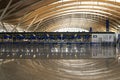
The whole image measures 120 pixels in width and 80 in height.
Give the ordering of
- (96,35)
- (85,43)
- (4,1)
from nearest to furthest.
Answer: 1. (96,35)
2. (4,1)
3. (85,43)

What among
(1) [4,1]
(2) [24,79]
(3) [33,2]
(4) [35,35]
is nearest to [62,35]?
(4) [35,35]

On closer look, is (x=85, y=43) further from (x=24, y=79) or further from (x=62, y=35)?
(x=24, y=79)

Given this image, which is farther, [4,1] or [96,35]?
[4,1]

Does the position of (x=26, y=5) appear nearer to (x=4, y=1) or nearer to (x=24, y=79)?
(x=4, y=1)

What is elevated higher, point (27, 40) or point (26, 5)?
point (26, 5)

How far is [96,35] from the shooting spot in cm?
2766

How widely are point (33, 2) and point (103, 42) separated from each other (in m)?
11.6

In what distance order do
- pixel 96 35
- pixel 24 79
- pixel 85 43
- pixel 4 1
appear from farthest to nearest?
pixel 85 43 < pixel 4 1 < pixel 96 35 < pixel 24 79

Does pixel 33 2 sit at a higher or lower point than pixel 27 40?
higher


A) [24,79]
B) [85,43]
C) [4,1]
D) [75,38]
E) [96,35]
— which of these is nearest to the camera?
[24,79]

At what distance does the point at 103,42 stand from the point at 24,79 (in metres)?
21.6

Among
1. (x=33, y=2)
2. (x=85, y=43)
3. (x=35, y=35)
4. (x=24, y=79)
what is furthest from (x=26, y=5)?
(x=24, y=79)

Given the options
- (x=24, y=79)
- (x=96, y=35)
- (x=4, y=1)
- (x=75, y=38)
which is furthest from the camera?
(x=75, y=38)

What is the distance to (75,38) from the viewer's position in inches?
1347
